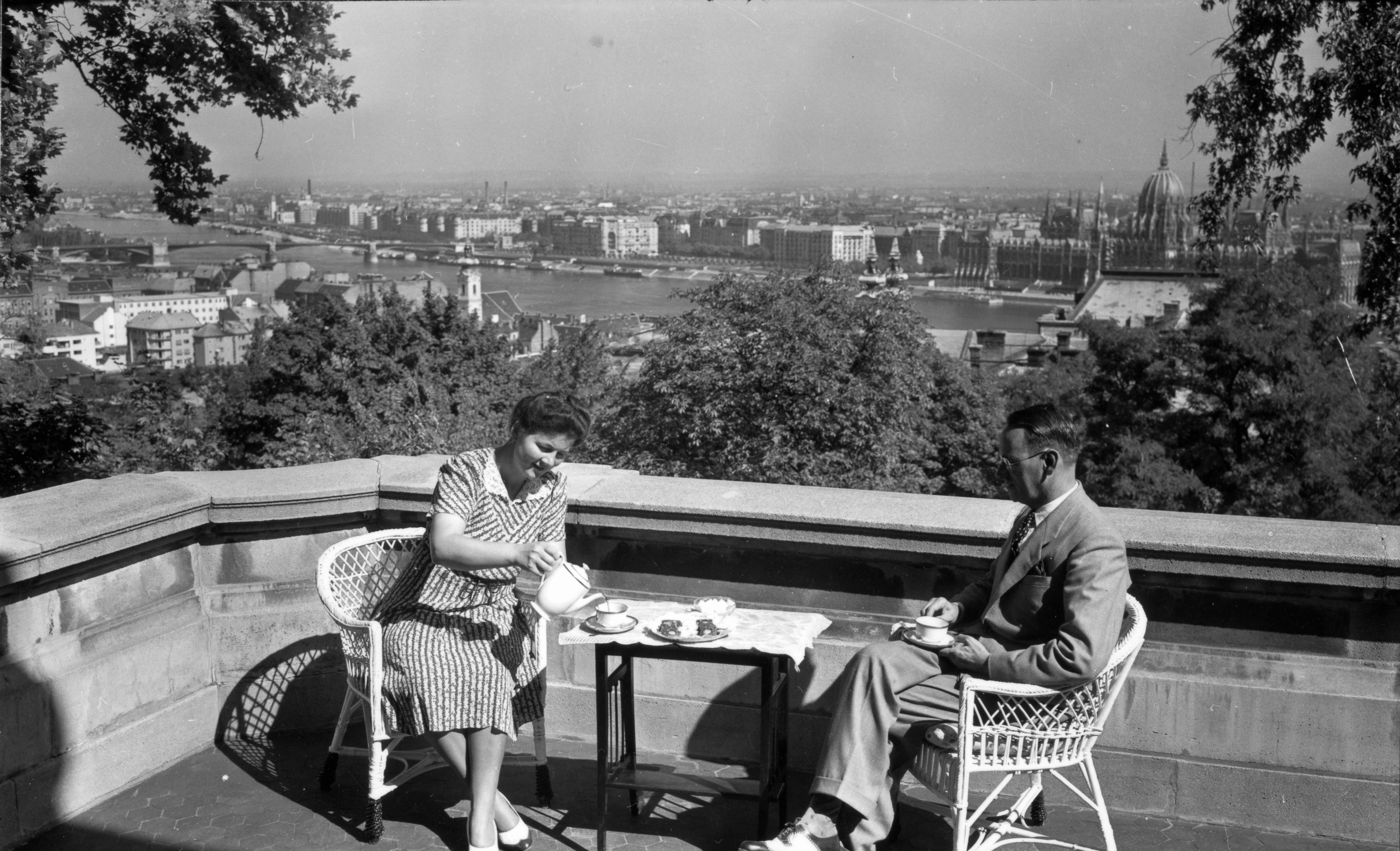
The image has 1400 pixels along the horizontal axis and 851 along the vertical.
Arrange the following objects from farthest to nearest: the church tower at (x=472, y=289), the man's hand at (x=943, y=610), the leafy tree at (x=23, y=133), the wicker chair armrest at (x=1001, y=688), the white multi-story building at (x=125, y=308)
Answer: the church tower at (x=472, y=289)
the white multi-story building at (x=125, y=308)
the leafy tree at (x=23, y=133)
the man's hand at (x=943, y=610)
the wicker chair armrest at (x=1001, y=688)

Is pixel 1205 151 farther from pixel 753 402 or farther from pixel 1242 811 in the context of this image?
pixel 753 402

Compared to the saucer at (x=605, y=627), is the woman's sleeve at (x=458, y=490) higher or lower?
higher

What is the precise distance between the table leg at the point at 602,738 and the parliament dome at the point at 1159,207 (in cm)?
9058

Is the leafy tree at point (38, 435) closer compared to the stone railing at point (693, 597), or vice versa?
the stone railing at point (693, 597)

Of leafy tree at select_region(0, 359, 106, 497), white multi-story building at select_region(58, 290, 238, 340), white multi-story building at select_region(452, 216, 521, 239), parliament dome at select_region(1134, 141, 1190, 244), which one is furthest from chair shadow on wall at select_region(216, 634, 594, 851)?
parliament dome at select_region(1134, 141, 1190, 244)

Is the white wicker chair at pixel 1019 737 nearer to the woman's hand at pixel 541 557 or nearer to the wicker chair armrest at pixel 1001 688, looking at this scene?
the wicker chair armrest at pixel 1001 688

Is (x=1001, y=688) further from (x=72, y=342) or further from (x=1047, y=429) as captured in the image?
(x=72, y=342)

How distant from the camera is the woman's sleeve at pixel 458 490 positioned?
3.21m

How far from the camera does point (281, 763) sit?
157 inches

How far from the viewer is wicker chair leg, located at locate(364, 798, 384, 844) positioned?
11.1ft

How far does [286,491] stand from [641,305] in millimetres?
35728

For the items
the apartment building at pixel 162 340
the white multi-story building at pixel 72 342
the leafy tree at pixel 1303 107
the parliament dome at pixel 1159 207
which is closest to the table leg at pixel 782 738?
the leafy tree at pixel 1303 107

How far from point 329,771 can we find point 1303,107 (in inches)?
262

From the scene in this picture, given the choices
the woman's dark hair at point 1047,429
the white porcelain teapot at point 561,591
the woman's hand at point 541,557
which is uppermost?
the woman's dark hair at point 1047,429
